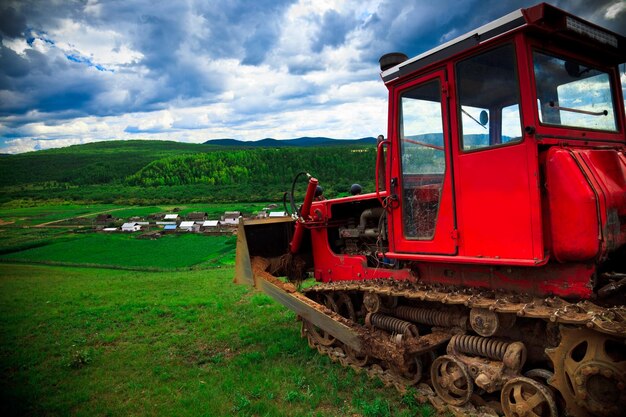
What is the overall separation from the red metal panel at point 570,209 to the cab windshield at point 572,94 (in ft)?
1.70

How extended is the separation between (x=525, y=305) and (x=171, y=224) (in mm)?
24680

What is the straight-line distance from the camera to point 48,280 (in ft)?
50.0

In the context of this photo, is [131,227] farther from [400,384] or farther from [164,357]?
[400,384]

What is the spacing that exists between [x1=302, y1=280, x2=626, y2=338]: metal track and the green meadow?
123cm

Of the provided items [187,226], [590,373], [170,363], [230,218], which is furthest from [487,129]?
[187,226]

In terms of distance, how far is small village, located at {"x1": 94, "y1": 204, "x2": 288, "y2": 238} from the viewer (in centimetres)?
2464

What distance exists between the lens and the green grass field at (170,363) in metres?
4.99

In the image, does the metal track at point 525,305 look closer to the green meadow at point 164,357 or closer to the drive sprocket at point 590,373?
the drive sprocket at point 590,373

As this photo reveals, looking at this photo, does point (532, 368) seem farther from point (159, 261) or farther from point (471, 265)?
point (159, 261)

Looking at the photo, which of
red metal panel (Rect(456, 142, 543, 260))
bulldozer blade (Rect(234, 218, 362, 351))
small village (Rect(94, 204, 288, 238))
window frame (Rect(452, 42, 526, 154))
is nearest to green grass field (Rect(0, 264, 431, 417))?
bulldozer blade (Rect(234, 218, 362, 351))

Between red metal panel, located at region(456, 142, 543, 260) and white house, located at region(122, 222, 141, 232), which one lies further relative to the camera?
white house, located at region(122, 222, 141, 232)

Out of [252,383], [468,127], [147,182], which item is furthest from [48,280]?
[147,182]

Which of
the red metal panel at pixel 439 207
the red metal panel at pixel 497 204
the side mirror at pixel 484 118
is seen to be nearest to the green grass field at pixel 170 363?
the red metal panel at pixel 439 207

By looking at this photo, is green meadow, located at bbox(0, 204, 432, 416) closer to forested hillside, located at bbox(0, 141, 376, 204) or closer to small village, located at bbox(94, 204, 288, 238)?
small village, located at bbox(94, 204, 288, 238)
